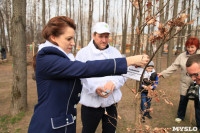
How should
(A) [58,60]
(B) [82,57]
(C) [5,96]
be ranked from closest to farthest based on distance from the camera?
(A) [58,60]
(B) [82,57]
(C) [5,96]

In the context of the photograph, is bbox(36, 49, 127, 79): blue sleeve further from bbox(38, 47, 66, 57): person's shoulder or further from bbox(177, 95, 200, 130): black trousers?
bbox(177, 95, 200, 130): black trousers

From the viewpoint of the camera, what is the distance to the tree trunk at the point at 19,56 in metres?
3.26

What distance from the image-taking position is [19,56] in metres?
3.36

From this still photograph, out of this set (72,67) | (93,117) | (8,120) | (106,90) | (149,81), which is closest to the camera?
(72,67)

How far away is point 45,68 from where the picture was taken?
3.32ft

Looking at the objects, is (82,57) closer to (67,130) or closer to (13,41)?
(67,130)

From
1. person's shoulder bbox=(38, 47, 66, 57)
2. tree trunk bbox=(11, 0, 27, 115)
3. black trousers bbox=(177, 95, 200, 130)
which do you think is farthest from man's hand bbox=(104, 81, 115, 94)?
tree trunk bbox=(11, 0, 27, 115)

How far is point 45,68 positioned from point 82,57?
2.59 feet

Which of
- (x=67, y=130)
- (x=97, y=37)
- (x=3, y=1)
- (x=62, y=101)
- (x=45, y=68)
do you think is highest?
(x=3, y=1)

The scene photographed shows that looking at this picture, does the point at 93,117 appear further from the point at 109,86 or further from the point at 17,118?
the point at 17,118

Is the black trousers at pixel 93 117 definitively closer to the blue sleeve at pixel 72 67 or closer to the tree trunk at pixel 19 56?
the blue sleeve at pixel 72 67

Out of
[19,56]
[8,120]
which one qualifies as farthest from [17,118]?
[19,56]

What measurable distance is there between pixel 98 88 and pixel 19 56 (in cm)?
257

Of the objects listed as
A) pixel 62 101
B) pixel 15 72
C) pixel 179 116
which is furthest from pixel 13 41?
pixel 179 116
